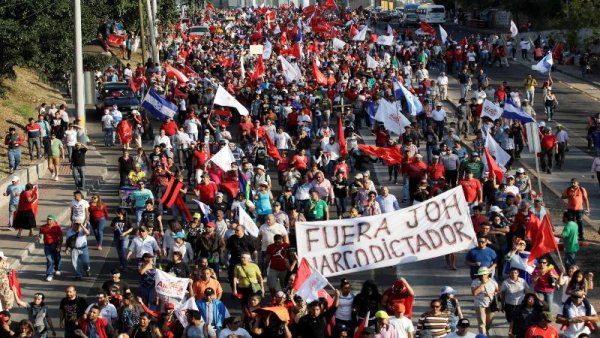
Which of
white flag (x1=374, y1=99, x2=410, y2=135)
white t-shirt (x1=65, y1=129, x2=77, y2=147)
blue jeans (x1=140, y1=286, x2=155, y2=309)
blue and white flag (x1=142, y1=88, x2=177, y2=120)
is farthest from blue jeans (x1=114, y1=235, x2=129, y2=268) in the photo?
blue and white flag (x1=142, y1=88, x2=177, y2=120)

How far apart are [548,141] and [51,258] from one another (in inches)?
500

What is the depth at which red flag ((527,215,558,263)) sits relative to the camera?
17406 mm

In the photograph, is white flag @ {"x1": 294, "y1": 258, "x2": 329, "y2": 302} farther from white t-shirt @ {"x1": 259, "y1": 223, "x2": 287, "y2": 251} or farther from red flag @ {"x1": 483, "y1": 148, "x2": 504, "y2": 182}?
red flag @ {"x1": 483, "y1": 148, "x2": 504, "y2": 182}

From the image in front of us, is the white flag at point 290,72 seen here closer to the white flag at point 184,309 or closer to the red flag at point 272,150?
the red flag at point 272,150

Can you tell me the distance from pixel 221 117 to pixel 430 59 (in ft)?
70.8

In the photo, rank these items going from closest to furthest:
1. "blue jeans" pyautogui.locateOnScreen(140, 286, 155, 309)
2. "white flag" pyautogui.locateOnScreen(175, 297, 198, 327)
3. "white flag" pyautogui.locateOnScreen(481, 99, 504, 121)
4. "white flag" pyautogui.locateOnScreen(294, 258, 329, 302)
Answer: "white flag" pyautogui.locateOnScreen(175, 297, 198, 327)
"white flag" pyautogui.locateOnScreen(294, 258, 329, 302)
"blue jeans" pyautogui.locateOnScreen(140, 286, 155, 309)
"white flag" pyautogui.locateOnScreen(481, 99, 504, 121)

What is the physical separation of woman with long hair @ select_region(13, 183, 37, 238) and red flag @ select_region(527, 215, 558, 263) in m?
9.77

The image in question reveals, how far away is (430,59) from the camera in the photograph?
53781 millimetres

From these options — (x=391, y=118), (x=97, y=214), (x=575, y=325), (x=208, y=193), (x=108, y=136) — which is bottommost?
(x=108, y=136)

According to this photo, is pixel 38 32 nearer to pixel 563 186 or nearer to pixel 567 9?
pixel 563 186

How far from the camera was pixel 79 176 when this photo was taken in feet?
90.2

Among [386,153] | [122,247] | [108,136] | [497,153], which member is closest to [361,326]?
[122,247]

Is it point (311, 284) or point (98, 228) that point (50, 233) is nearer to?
point (98, 228)

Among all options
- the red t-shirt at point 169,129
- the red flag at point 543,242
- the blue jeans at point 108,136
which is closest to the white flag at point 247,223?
the red flag at point 543,242
